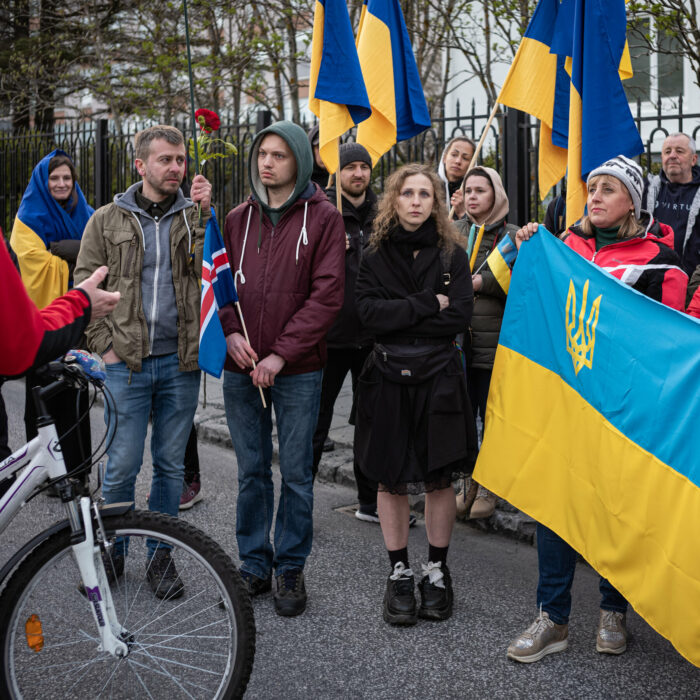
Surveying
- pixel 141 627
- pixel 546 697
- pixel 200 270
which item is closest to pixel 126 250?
pixel 200 270

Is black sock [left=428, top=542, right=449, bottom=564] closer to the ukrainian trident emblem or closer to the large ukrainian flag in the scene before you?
the large ukrainian flag

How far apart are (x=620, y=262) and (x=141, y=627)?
2.34m

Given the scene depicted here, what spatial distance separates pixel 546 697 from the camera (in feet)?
11.0

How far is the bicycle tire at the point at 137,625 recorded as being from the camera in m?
2.92

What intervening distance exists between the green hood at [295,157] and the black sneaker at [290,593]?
167cm

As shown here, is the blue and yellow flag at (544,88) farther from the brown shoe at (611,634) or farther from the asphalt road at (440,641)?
the brown shoe at (611,634)

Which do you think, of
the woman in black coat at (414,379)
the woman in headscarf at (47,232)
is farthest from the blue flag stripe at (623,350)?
the woman in headscarf at (47,232)

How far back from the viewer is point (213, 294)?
4090 millimetres

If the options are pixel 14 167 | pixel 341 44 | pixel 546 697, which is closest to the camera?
pixel 546 697

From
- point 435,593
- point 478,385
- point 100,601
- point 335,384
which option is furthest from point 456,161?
point 100,601

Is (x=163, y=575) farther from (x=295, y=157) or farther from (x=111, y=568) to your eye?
(x=295, y=157)

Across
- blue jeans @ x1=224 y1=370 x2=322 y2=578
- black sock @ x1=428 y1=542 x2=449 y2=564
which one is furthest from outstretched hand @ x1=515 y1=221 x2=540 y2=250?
black sock @ x1=428 y1=542 x2=449 y2=564

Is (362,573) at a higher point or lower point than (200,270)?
lower

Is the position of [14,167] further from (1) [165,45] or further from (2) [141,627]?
(2) [141,627]
